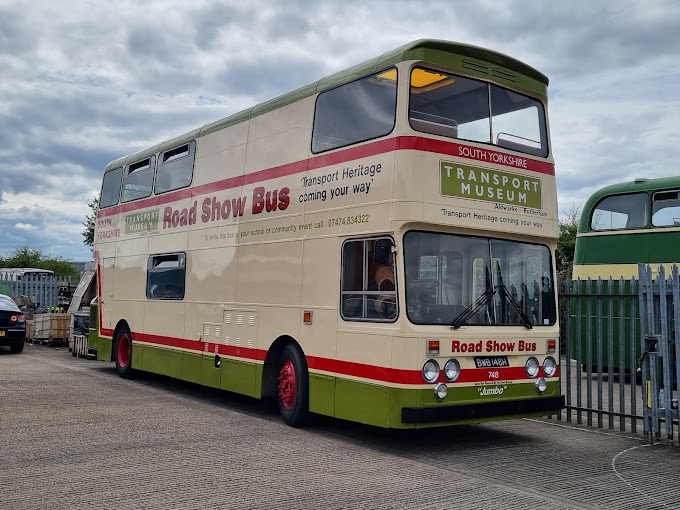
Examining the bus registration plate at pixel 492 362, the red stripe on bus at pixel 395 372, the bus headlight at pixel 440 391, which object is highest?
the bus registration plate at pixel 492 362

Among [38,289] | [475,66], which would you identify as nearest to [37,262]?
[38,289]

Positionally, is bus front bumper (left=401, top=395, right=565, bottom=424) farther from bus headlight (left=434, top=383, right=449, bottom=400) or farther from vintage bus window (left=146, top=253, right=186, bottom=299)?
vintage bus window (left=146, top=253, right=186, bottom=299)

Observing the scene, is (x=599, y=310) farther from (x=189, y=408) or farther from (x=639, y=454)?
(x=189, y=408)

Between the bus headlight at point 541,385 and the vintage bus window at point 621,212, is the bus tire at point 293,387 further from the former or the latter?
the vintage bus window at point 621,212

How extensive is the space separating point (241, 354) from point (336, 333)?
244 centimetres

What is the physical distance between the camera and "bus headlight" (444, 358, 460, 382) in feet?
27.2

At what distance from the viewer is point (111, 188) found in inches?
647

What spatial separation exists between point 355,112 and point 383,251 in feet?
6.37

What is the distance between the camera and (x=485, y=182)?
8961 millimetres

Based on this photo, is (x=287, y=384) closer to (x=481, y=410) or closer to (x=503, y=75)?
(x=481, y=410)

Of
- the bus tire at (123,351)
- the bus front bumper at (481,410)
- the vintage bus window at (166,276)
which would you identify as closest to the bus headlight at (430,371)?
the bus front bumper at (481,410)

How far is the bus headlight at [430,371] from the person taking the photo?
8164 mm

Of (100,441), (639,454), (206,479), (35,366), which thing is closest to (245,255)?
(100,441)

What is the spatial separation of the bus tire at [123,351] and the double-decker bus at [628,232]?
8982 millimetres
